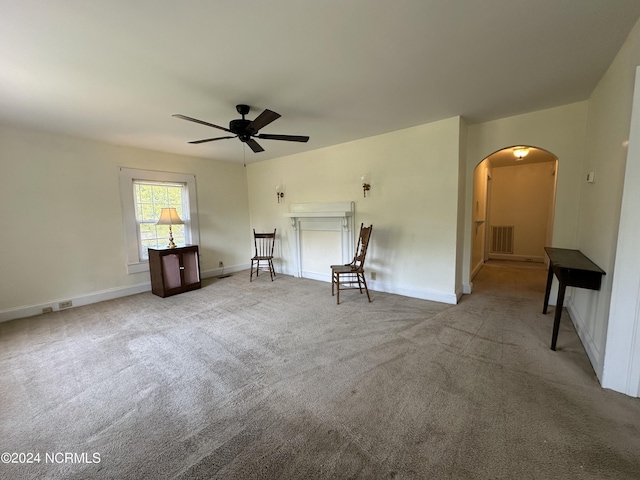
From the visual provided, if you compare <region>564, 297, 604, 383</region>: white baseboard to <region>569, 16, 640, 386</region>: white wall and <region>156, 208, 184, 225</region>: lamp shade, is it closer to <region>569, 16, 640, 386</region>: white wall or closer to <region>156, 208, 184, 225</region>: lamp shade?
<region>569, 16, 640, 386</region>: white wall

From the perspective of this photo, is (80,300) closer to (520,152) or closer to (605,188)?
(605,188)

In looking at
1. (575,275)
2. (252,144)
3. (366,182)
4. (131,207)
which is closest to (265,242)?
(131,207)

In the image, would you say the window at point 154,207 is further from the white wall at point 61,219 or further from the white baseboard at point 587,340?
the white baseboard at point 587,340

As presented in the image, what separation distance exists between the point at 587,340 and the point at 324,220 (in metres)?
3.53

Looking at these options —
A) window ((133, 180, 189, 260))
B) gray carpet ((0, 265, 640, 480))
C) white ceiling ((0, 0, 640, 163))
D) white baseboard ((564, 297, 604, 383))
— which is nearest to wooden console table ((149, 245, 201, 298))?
window ((133, 180, 189, 260))

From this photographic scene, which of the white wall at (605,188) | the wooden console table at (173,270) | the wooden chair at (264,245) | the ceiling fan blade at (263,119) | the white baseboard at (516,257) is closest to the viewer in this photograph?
the white wall at (605,188)

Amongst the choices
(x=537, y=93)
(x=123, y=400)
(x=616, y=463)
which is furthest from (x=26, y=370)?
(x=537, y=93)

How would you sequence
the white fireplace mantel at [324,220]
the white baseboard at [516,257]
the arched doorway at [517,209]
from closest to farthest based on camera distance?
the white fireplace mantel at [324,220]
the arched doorway at [517,209]
the white baseboard at [516,257]

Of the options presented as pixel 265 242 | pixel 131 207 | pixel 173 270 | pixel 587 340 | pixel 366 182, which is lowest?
pixel 587 340

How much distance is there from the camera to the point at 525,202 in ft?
20.9

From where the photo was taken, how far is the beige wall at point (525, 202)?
6148 mm

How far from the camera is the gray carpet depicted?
1317 millimetres

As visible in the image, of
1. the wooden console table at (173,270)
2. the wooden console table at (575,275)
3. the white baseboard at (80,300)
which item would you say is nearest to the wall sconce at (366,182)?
the wooden console table at (575,275)

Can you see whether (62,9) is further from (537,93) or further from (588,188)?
(588,188)
